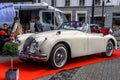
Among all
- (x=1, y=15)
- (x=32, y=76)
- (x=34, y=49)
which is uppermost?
(x=1, y=15)

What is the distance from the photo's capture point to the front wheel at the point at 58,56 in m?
8.67

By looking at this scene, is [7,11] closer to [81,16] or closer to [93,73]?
[93,73]

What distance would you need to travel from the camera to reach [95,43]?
1038 centimetres

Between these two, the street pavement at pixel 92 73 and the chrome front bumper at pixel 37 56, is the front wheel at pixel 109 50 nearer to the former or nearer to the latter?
the street pavement at pixel 92 73

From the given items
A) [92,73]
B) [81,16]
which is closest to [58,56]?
[92,73]

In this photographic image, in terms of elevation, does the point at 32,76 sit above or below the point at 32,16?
below

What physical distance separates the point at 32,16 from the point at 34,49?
1306cm

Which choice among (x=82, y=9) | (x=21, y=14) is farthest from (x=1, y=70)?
(x=82, y=9)

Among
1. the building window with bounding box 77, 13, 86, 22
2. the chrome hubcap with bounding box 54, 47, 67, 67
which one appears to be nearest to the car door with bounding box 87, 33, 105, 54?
the chrome hubcap with bounding box 54, 47, 67, 67

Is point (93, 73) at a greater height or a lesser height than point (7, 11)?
lesser

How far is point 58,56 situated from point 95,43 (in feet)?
6.48

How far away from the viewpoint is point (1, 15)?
625 inches

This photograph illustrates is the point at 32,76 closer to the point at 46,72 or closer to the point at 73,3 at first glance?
the point at 46,72

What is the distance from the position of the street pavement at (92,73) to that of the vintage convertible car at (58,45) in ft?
1.88
